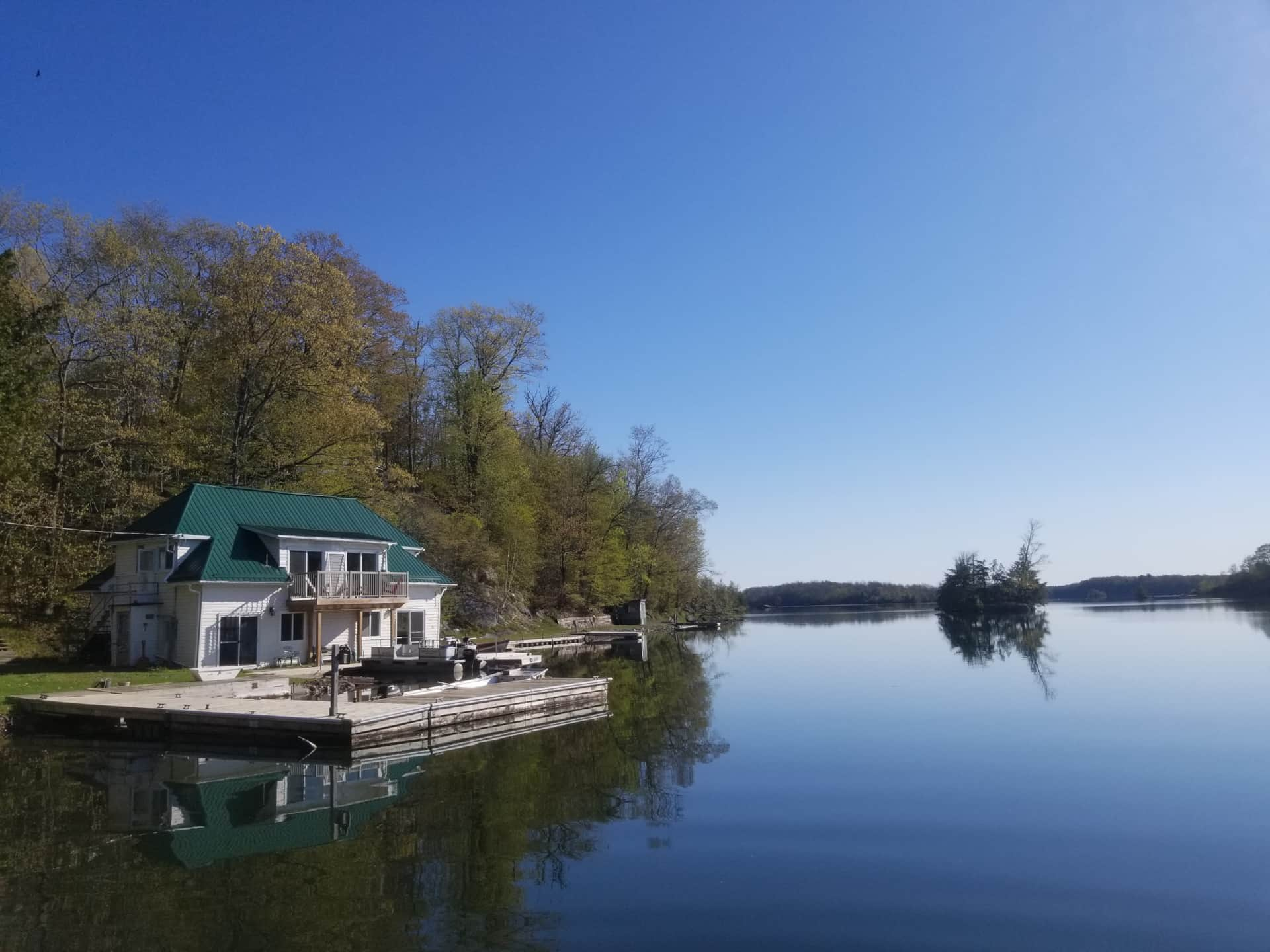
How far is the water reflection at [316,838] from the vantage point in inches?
341

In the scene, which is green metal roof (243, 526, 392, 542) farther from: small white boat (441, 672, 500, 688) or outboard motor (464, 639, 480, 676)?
small white boat (441, 672, 500, 688)

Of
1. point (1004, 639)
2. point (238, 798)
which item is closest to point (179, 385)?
point (238, 798)

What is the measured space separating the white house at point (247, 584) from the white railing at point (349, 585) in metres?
0.03

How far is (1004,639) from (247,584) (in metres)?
42.7

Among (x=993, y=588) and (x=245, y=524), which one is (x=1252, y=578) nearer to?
(x=993, y=588)

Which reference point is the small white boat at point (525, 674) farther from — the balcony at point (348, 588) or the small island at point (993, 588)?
the small island at point (993, 588)

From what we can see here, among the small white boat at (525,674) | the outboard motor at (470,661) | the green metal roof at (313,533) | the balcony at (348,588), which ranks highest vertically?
the green metal roof at (313,533)

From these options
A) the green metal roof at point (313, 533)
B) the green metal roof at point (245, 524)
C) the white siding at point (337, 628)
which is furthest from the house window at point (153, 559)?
the white siding at point (337, 628)

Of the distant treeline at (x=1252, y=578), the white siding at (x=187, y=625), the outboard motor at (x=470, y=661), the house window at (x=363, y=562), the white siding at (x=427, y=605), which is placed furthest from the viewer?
the distant treeline at (x=1252, y=578)

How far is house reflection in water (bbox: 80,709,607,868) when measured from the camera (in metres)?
11.7

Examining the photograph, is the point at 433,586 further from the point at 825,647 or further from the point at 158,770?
the point at 825,647

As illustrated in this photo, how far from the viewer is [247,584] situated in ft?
92.2

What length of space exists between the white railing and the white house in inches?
1.3

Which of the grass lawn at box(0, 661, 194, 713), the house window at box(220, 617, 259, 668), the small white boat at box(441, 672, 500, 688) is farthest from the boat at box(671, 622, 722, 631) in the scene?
the grass lawn at box(0, 661, 194, 713)
